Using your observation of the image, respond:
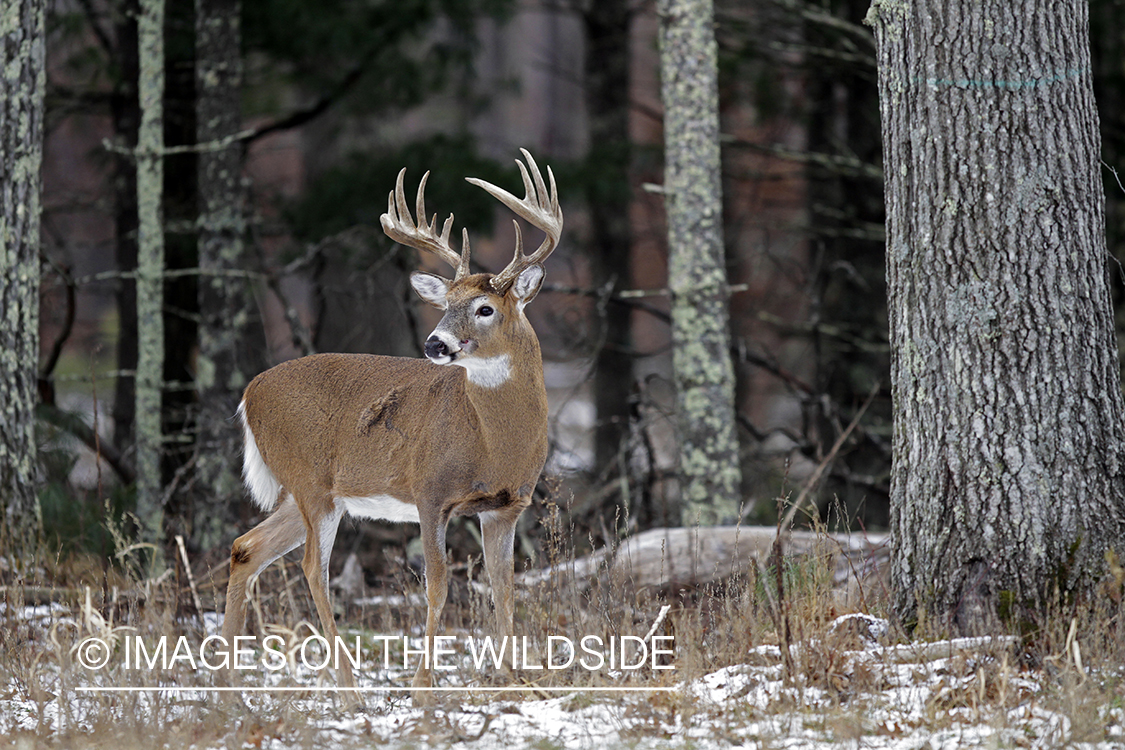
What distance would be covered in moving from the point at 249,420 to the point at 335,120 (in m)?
6.75

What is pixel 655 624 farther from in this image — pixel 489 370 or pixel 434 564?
pixel 489 370

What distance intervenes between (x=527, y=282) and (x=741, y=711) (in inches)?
70.8

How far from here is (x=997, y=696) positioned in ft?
12.2

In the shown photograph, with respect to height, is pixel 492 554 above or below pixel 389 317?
below

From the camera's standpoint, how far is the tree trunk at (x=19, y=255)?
5855mm

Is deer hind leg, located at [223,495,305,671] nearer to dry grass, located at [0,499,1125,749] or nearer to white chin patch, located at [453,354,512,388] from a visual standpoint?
dry grass, located at [0,499,1125,749]

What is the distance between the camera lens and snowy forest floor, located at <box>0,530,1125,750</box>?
141 inches

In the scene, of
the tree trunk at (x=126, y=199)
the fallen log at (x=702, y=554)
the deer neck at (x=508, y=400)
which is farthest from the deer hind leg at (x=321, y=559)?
the tree trunk at (x=126, y=199)

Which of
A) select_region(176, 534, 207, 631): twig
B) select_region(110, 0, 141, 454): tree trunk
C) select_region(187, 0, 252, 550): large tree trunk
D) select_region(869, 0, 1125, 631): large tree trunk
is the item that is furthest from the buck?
select_region(110, 0, 141, 454): tree trunk

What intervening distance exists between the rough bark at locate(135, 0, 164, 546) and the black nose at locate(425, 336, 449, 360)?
4.24 meters

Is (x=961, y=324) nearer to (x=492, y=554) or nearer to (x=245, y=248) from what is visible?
(x=492, y=554)

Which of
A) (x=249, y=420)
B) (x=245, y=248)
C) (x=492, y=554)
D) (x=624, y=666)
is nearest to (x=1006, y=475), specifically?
(x=624, y=666)

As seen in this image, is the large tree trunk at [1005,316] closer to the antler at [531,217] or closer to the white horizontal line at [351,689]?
the white horizontal line at [351,689]

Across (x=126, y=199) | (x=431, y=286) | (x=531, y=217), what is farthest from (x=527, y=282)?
(x=126, y=199)
